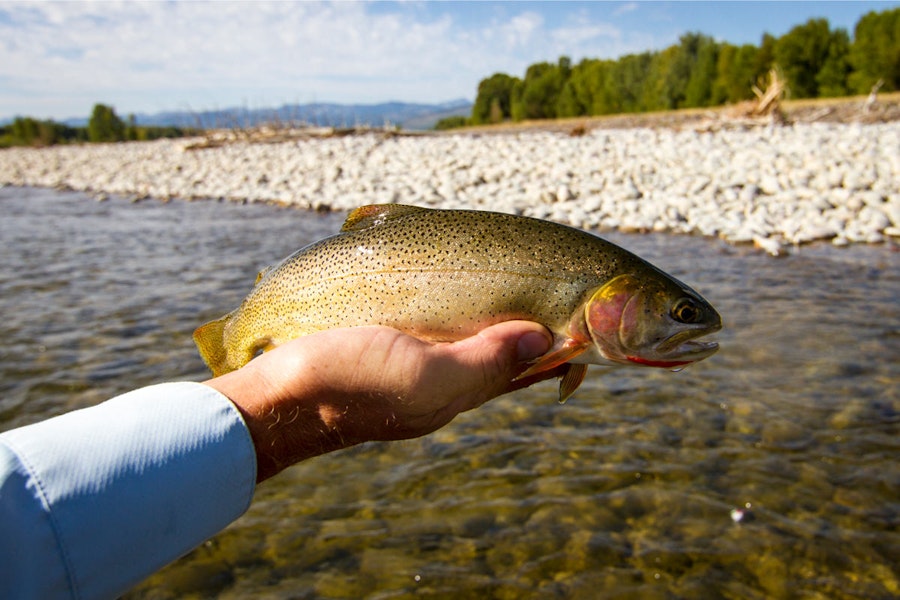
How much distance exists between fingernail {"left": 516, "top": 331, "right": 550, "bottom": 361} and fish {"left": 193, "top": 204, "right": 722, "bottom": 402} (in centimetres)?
4

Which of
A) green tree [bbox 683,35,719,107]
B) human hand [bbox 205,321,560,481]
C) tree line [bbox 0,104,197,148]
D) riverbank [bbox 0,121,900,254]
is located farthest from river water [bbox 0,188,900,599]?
tree line [bbox 0,104,197,148]

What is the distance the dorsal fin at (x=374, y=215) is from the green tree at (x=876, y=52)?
53.0 meters

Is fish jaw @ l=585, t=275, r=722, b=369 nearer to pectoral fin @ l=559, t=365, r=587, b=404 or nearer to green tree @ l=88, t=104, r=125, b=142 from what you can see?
pectoral fin @ l=559, t=365, r=587, b=404

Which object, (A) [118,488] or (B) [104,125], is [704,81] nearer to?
(B) [104,125]

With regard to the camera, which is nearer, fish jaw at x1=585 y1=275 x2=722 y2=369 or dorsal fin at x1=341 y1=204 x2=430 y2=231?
fish jaw at x1=585 y1=275 x2=722 y2=369

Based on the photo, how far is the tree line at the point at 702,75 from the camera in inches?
1895

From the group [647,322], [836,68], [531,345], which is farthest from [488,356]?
[836,68]

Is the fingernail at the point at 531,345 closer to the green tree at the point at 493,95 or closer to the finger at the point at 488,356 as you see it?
the finger at the point at 488,356

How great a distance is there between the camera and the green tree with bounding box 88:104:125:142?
64.8 metres

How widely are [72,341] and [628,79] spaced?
224 feet

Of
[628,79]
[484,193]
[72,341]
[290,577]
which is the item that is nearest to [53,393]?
[72,341]

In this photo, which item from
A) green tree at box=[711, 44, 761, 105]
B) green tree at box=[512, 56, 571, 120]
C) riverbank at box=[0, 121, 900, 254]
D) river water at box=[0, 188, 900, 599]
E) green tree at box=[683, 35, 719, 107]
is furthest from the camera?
green tree at box=[512, 56, 571, 120]

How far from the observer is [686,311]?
2.70 m

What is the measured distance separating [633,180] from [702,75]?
49.9m
